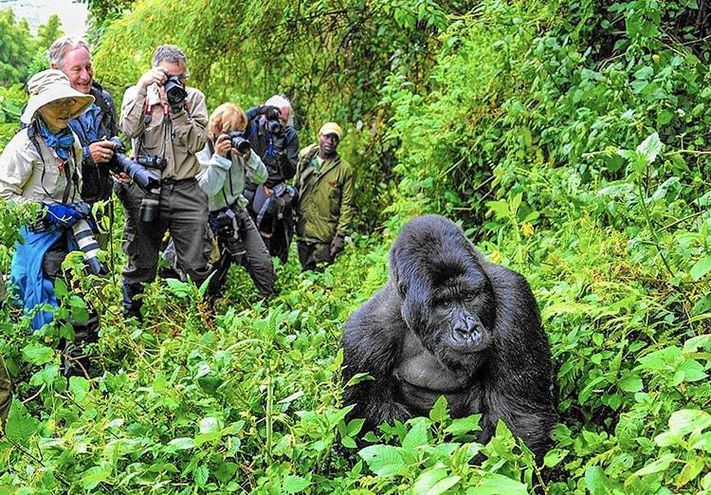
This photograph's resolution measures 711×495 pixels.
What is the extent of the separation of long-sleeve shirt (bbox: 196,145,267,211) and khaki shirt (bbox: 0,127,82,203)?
3.74ft

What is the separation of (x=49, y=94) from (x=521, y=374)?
2.32 meters

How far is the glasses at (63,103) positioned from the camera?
3.67m

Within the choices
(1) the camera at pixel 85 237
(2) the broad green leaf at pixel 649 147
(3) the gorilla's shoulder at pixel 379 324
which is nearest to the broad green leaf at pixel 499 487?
(2) the broad green leaf at pixel 649 147

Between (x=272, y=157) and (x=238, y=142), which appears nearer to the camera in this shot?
(x=238, y=142)

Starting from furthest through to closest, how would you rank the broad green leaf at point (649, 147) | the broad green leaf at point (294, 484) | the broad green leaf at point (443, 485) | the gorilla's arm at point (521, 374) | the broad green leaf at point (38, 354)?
the broad green leaf at point (38, 354) < the gorilla's arm at point (521, 374) < the broad green leaf at point (649, 147) < the broad green leaf at point (294, 484) < the broad green leaf at point (443, 485)

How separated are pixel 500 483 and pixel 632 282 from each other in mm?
1307

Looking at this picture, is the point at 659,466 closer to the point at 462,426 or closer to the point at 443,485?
the point at 443,485

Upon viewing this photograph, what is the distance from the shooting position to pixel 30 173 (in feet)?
12.0

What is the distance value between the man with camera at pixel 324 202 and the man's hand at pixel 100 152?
2.43 metres

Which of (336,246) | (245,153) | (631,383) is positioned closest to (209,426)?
(631,383)

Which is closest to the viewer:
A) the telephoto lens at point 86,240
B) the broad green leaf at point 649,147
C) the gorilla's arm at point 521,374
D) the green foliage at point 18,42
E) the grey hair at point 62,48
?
the broad green leaf at point 649,147

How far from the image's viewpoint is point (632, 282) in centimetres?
270

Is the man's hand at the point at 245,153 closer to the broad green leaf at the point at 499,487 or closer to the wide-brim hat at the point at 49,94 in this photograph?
the wide-brim hat at the point at 49,94

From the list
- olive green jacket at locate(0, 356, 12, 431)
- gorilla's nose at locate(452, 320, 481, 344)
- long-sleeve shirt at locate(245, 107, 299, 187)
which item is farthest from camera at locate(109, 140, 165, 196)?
gorilla's nose at locate(452, 320, 481, 344)
